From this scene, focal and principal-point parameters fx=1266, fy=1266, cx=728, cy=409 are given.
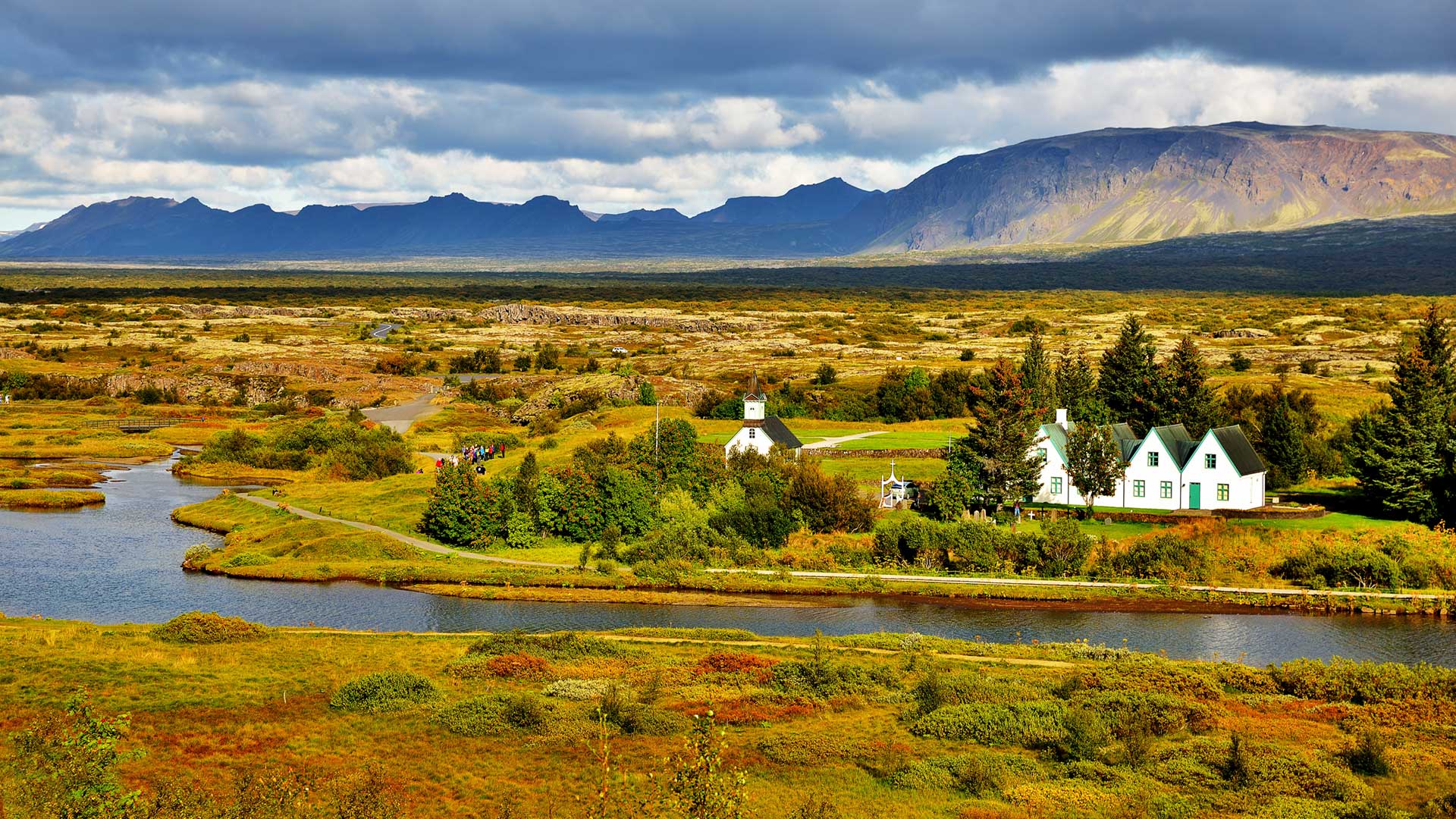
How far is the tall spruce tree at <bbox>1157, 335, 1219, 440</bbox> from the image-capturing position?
76.1 meters

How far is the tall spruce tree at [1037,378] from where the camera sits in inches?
3162

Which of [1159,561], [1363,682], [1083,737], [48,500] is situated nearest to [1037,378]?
[1159,561]

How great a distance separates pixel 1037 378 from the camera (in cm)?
8250

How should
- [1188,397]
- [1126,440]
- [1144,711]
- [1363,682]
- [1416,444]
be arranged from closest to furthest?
[1144,711]
[1363,682]
[1416,444]
[1126,440]
[1188,397]

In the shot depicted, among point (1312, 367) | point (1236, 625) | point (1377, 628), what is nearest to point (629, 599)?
point (1236, 625)

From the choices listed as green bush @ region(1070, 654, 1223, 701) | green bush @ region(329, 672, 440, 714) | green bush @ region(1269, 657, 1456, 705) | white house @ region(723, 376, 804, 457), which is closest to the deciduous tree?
white house @ region(723, 376, 804, 457)

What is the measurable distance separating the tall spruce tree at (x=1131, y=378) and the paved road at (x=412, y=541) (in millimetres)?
41554

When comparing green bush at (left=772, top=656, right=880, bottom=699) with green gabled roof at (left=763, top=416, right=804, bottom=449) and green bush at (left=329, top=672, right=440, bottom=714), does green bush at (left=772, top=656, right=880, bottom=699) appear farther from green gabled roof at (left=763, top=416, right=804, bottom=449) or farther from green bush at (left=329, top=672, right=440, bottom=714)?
green gabled roof at (left=763, top=416, right=804, bottom=449)

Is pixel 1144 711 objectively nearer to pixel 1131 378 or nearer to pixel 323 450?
pixel 1131 378

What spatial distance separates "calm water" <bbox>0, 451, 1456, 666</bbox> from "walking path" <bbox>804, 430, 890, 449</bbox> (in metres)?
29.9

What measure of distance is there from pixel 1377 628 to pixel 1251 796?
903 inches

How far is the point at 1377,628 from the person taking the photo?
4728 centimetres

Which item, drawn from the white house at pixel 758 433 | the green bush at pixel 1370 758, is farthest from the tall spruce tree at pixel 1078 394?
the green bush at pixel 1370 758

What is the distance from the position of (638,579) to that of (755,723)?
824 inches
